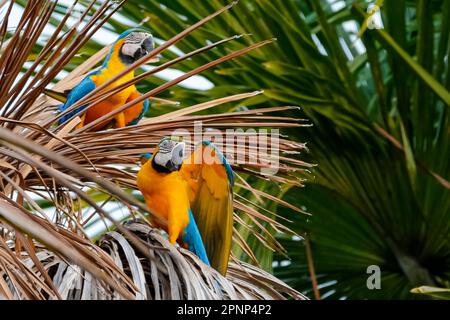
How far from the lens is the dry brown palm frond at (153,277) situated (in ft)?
3.05

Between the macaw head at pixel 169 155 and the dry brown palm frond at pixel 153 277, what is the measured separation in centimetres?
8

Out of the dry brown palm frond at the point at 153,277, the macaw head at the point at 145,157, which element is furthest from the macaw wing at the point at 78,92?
the dry brown palm frond at the point at 153,277

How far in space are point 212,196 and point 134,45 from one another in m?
0.29

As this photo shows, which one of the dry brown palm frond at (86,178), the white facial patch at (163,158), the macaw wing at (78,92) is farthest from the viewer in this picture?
the macaw wing at (78,92)

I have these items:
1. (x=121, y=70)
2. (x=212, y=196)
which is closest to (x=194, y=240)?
(x=212, y=196)

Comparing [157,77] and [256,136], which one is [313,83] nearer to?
[157,77]

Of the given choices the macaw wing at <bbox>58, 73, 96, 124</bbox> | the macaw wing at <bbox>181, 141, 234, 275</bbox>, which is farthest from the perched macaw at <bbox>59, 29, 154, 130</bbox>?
the macaw wing at <bbox>181, 141, 234, 275</bbox>

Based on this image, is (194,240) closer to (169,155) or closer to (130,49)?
(169,155)

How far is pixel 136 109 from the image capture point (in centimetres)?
129

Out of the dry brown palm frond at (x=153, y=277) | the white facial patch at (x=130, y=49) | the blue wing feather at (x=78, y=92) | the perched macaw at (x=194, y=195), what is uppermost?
the white facial patch at (x=130, y=49)

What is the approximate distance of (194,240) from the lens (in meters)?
1.12

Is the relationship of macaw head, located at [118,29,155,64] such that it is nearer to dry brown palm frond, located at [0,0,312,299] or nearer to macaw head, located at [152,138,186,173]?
dry brown palm frond, located at [0,0,312,299]

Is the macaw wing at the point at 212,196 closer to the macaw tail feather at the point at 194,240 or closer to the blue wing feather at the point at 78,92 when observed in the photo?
the macaw tail feather at the point at 194,240

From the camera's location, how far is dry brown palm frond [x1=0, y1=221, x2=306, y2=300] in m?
0.93
